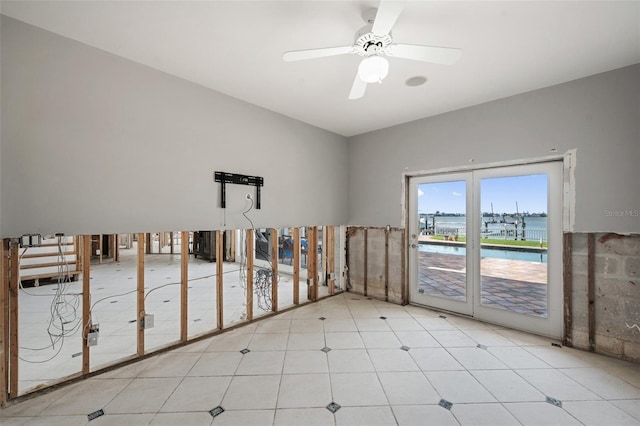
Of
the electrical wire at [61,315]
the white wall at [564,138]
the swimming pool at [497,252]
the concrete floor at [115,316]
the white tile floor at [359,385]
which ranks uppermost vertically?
the white wall at [564,138]

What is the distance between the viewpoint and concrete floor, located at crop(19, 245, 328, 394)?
2590 mm

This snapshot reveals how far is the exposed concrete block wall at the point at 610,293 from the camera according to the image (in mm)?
2611

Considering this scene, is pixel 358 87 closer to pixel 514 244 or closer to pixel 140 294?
pixel 514 244

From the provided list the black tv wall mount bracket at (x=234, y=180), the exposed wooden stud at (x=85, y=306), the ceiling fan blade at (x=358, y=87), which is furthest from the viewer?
the black tv wall mount bracket at (x=234, y=180)

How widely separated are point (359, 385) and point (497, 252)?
2623mm

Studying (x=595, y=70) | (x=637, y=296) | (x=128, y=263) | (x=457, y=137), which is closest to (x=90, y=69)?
(x=457, y=137)

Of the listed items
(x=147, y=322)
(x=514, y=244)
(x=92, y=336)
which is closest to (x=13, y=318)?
(x=92, y=336)

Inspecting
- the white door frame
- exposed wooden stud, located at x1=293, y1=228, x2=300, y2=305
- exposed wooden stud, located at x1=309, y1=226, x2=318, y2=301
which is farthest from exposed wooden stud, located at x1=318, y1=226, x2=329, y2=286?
the white door frame

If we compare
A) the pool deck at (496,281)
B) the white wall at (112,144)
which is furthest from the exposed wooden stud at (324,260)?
the pool deck at (496,281)

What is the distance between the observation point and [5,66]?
1999 millimetres

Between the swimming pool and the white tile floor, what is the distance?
97 centimetres

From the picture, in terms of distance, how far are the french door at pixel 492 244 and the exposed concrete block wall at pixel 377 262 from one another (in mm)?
227

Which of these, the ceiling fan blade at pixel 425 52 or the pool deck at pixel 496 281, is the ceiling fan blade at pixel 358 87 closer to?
the ceiling fan blade at pixel 425 52

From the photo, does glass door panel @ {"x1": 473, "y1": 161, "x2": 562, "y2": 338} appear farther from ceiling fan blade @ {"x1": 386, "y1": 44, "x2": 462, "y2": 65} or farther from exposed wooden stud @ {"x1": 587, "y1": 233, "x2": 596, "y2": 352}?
ceiling fan blade @ {"x1": 386, "y1": 44, "x2": 462, "y2": 65}
